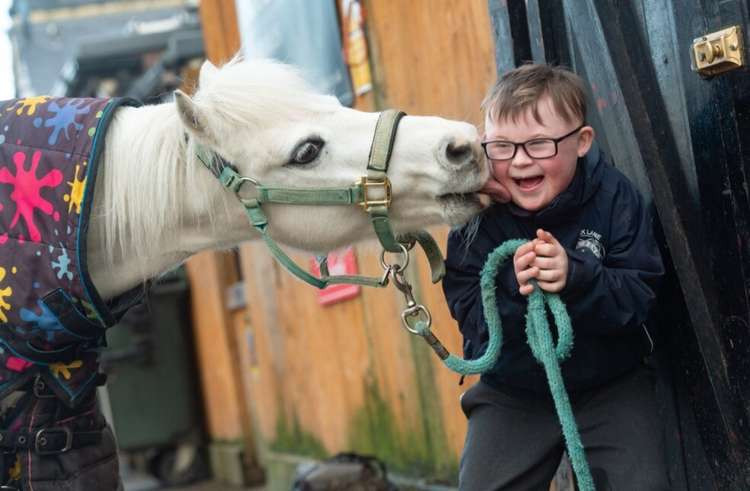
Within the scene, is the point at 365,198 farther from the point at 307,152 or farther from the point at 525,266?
the point at 525,266

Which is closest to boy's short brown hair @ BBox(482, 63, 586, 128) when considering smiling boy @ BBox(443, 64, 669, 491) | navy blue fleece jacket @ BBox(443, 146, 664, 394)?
smiling boy @ BBox(443, 64, 669, 491)

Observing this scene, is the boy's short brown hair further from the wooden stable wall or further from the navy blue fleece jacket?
the wooden stable wall

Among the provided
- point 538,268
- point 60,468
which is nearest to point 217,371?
point 60,468

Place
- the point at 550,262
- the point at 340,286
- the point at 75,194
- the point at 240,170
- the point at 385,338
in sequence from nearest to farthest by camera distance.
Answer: the point at 550,262
the point at 75,194
the point at 240,170
the point at 385,338
the point at 340,286

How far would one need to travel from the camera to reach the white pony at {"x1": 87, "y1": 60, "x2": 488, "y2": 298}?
92.2 inches

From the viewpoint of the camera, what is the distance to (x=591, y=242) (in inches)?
86.4

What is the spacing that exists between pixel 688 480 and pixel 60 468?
153 cm

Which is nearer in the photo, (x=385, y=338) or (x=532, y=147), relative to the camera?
(x=532, y=147)

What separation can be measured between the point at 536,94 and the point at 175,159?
85 centimetres

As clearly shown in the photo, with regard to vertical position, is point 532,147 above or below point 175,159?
below

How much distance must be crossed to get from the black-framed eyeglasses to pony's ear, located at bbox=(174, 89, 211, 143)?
0.65 m

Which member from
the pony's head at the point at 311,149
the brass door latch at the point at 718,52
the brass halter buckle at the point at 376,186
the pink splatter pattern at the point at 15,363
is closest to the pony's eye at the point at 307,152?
the pony's head at the point at 311,149

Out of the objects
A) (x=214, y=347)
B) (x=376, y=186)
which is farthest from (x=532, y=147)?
(x=214, y=347)

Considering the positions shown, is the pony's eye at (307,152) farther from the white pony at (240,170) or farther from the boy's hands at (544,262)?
the boy's hands at (544,262)
